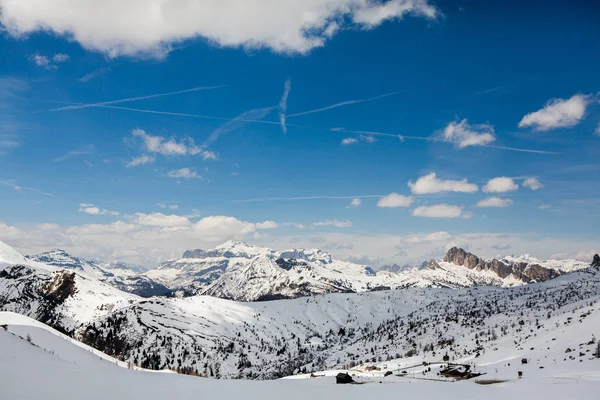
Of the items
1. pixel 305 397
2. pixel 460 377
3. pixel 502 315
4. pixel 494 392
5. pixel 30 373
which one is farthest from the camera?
pixel 502 315

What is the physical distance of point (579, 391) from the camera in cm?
1791

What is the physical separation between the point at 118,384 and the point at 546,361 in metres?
38.8

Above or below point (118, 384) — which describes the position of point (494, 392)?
below

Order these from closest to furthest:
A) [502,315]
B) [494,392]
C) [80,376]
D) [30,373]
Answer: [30,373]
[80,376]
[494,392]
[502,315]

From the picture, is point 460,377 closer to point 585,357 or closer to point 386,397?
point 585,357

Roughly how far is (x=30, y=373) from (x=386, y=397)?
51.1ft

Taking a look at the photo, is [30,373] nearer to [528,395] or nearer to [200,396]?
[200,396]

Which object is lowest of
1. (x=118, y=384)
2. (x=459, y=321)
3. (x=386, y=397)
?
(x=459, y=321)

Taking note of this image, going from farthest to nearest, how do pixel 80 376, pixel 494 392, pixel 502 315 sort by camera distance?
pixel 502 315 → pixel 494 392 → pixel 80 376

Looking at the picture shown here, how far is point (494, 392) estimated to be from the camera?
19.2 metres

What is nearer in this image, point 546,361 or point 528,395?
point 528,395

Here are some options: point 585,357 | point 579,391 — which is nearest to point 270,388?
point 579,391

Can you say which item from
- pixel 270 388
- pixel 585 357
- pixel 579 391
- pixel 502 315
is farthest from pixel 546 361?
pixel 502 315

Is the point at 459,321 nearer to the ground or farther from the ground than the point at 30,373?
nearer to the ground
